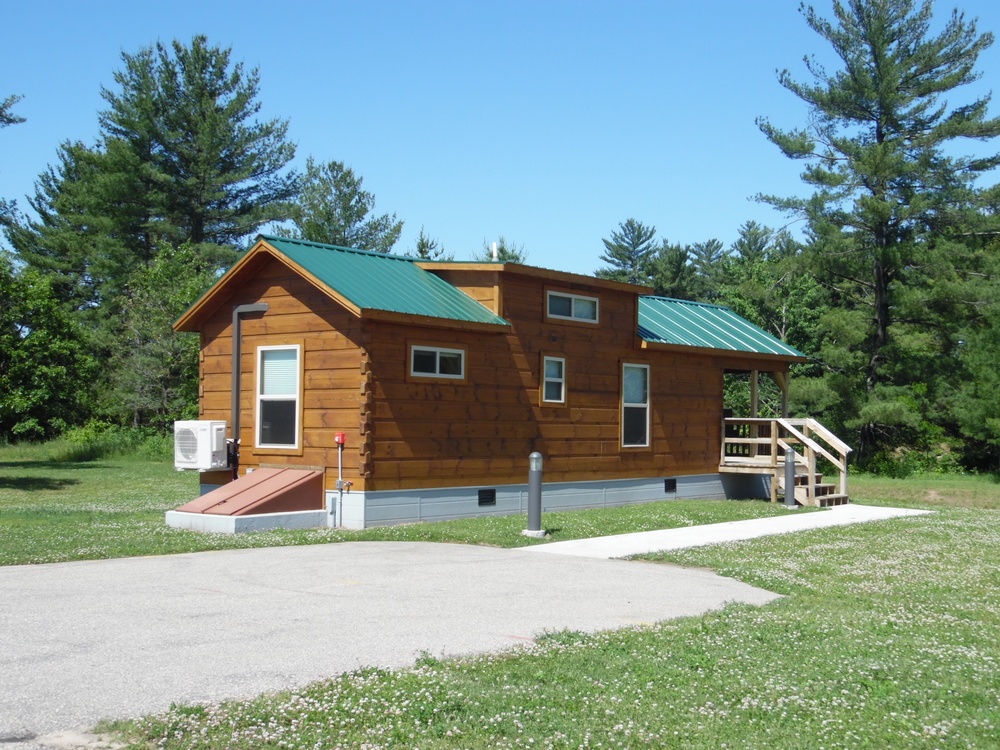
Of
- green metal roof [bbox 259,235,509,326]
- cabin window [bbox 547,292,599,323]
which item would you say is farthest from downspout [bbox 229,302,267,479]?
cabin window [bbox 547,292,599,323]

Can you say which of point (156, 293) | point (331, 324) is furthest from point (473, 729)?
point (156, 293)

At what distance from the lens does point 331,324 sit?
52.7 ft

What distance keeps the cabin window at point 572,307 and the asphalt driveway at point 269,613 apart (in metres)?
6.92

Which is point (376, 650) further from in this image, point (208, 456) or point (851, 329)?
point (851, 329)

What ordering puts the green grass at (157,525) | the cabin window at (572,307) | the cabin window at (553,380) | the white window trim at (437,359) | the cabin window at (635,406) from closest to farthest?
1. the green grass at (157,525)
2. the white window trim at (437,359)
3. the cabin window at (553,380)
4. the cabin window at (572,307)
5. the cabin window at (635,406)

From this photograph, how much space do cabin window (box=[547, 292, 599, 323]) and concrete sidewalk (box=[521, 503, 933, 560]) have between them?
15.0 feet

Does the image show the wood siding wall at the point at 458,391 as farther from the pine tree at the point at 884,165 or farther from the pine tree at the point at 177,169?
the pine tree at the point at 177,169

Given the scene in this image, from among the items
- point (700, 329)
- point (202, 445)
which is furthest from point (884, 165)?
point (202, 445)

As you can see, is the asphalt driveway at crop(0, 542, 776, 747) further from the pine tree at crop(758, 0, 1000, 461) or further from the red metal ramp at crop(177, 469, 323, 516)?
the pine tree at crop(758, 0, 1000, 461)

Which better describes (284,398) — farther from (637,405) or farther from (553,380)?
(637,405)

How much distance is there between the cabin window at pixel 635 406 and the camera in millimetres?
20453

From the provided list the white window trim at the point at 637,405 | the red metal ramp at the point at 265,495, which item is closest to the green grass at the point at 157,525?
the red metal ramp at the point at 265,495

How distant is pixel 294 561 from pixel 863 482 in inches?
832

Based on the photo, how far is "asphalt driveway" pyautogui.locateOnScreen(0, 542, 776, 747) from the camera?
6254mm
